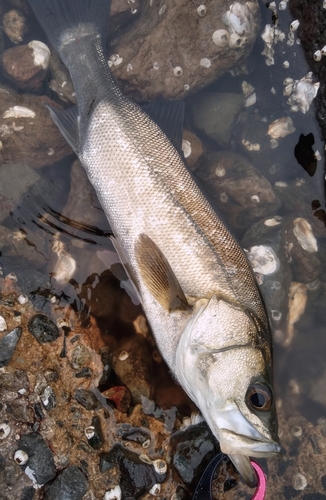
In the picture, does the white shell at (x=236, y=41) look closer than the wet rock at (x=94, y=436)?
No

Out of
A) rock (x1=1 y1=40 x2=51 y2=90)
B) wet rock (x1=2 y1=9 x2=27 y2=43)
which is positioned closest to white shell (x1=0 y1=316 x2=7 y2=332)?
rock (x1=1 y1=40 x2=51 y2=90)

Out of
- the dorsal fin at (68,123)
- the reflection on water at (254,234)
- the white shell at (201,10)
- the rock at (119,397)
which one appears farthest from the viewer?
the white shell at (201,10)

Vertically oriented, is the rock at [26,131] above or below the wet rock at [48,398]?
above

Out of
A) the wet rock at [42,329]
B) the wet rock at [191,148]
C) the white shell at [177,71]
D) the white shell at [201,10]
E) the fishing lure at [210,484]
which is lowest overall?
the fishing lure at [210,484]

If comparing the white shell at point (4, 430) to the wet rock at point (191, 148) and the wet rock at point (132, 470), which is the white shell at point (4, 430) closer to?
the wet rock at point (132, 470)

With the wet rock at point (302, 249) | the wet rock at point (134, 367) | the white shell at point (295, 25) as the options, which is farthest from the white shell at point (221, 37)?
the wet rock at point (134, 367)

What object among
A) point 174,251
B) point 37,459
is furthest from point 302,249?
point 37,459

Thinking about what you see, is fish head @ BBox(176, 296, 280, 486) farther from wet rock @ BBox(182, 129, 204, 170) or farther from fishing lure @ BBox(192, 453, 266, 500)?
wet rock @ BBox(182, 129, 204, 170)

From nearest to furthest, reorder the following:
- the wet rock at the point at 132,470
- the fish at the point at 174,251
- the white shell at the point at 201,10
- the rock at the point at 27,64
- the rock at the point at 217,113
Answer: the fish at the point at 174,251 → the wet rock at the point at 132,470 → the white shell at the point at 201,10 → the rock at the point at 27,64 → the rock at the point at 217,113
